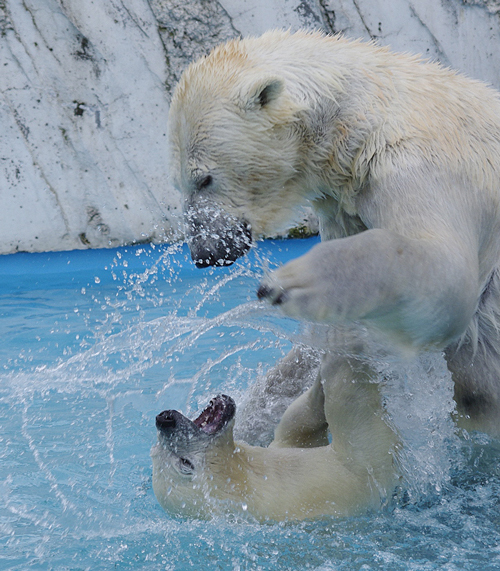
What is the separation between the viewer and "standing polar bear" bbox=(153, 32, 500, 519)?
1645 millimetres

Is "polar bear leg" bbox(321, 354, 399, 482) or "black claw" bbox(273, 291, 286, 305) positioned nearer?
"black claw" bbox(273, 291, 286, 305)

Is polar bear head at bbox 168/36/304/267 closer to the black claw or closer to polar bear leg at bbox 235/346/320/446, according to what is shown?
the black claw

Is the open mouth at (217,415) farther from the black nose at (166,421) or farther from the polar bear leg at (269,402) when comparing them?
the polar bear leg at (269,402)

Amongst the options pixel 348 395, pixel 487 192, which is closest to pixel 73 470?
pixel 348 395

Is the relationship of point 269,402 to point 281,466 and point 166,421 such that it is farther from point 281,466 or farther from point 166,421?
point 166,421

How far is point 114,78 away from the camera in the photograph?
6.33 m

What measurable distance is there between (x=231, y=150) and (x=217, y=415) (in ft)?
2.81

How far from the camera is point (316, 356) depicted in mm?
2803

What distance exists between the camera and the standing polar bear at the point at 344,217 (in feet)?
5.40

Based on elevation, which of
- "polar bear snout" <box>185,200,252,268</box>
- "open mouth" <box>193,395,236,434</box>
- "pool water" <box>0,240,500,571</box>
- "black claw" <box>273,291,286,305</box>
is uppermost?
"polar bear snout" <box>185,200,252,268</box>

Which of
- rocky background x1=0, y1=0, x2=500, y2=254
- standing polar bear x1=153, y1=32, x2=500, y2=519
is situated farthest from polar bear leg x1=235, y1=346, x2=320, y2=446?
rocky background x1=0, y1=0, x2=500, y2=254

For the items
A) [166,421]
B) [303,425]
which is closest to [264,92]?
[166,421]

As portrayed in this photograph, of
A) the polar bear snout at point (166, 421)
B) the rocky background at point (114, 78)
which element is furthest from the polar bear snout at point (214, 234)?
the rocky background at point (114, 78)

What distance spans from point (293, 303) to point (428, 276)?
320 mm
